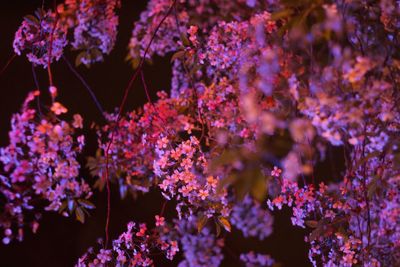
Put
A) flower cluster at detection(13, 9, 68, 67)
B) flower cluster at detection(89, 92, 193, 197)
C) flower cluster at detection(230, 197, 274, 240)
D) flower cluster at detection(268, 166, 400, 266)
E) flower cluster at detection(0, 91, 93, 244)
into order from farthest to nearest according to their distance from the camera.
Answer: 1. flower cluster at detection(230, 197, 274, 240)
2. flower cluster at detection(89, 92, 193, 197)
3. flower cluster at detection(13, 9, 68, 67)
4. flower cluster at detection(268, 166, 400, 266)
5. flower cluster at detection(0, 91, 93, 244)

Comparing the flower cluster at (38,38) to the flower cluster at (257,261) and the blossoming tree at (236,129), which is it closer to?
the blossoming tree at (236,129)

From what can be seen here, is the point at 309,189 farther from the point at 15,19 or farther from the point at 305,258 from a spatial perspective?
the point at 15,19

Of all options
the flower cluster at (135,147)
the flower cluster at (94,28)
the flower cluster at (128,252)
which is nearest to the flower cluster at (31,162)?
the flower cluster at (128,252)

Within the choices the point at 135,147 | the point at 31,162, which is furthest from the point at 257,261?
the point at 31,162

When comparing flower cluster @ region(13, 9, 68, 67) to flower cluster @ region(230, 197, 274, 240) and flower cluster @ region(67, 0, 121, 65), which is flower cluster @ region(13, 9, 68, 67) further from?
flower cluster @ region(230, 197, 274, 240)

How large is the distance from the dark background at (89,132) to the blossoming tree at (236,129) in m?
0.10

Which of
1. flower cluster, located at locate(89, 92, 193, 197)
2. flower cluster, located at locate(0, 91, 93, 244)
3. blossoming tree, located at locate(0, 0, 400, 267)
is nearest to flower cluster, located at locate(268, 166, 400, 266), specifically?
blossoming tree, located at locate(0, 0, 400, 267)

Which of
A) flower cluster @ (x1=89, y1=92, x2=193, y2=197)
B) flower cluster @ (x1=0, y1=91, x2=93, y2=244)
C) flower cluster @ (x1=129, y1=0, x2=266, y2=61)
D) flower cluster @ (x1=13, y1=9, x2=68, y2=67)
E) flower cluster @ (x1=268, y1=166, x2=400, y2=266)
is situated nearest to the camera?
flower cluster @ (x1=0, y1=91, x2=93, y2=244)

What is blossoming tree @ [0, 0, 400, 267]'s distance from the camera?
1391 millimetres

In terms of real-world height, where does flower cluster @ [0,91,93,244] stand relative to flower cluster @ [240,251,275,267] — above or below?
below

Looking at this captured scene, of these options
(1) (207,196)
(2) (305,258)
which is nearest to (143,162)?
(1) (207,196)

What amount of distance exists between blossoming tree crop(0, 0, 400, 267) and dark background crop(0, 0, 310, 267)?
10 cm

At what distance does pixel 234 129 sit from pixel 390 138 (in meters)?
0.72

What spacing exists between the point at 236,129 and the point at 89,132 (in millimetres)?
735
